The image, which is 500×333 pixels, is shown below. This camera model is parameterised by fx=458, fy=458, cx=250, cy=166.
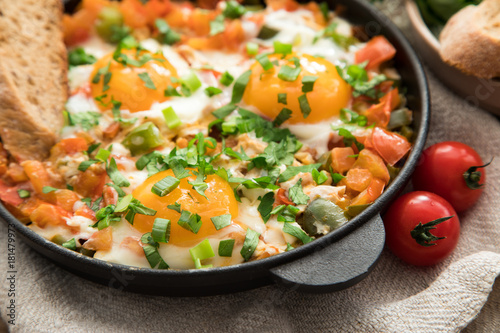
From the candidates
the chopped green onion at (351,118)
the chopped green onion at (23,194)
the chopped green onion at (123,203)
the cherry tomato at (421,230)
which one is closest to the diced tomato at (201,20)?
the chopped green onion at (351,118)

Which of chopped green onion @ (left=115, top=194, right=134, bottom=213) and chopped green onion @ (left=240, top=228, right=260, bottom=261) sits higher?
chopped green onion @ (left=115, top=194, right=134, bottom=213)

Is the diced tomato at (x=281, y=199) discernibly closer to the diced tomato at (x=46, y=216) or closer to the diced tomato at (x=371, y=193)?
the diced tomato at (x=371, y=193)

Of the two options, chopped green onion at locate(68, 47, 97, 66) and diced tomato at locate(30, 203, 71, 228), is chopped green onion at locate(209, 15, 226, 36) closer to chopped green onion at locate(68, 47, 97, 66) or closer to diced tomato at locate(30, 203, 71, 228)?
chopped green onion at locate(68, 47, 97, 66)

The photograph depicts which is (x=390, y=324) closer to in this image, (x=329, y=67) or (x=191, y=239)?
(x=191, y=239)

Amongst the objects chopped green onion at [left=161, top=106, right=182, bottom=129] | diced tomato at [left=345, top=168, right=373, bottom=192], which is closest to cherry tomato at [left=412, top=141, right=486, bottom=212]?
diced tomato at [left=345, top=168, right=373, bottom=192]

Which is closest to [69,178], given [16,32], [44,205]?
[44,205]

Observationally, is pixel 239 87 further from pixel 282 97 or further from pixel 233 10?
pixel 233 10
